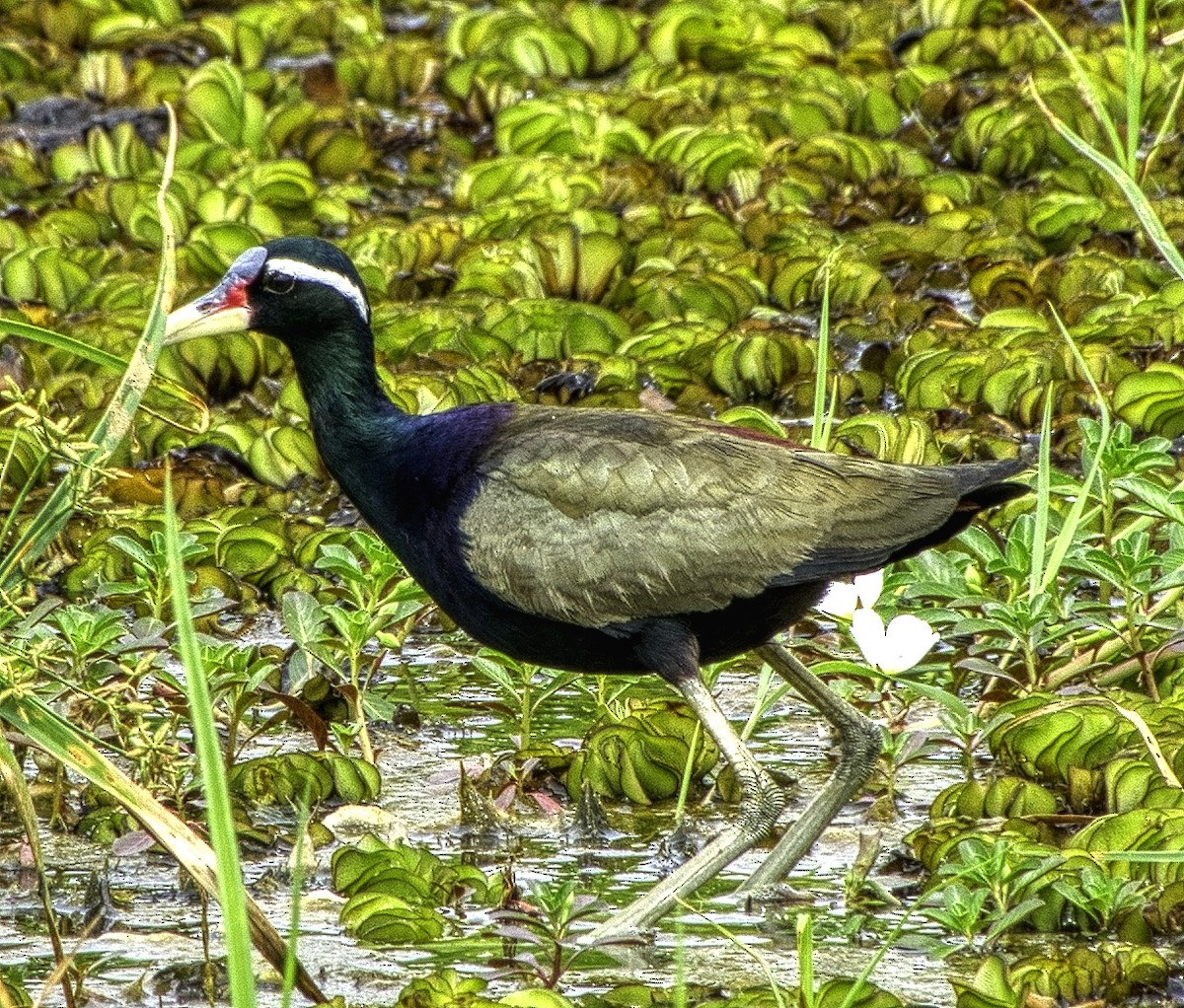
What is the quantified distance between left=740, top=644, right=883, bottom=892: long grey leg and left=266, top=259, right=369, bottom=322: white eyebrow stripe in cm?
122

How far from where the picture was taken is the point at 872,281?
7.57 metres

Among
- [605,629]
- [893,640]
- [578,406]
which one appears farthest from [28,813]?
[578,406]

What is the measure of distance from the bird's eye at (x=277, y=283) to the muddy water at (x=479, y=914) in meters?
1.08

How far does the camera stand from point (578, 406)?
6.12 metres

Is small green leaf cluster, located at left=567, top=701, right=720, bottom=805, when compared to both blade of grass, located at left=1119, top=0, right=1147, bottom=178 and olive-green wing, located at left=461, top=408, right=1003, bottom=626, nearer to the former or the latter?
olive-green wing, located at left=461, top=408, right=1003, bottom=626

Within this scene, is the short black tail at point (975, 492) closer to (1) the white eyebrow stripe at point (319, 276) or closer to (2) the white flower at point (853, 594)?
(2) the white flower at point (853, 594)

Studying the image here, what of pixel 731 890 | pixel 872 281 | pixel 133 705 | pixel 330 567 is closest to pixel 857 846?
pixel 731 890

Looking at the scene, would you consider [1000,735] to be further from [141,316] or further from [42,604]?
[141,316]

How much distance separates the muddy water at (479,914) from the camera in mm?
4234

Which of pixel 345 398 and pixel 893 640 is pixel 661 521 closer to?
pixel 893 640

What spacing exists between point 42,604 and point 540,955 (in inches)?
53.6

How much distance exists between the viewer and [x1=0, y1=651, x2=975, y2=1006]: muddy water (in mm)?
4234

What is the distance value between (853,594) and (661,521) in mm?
640

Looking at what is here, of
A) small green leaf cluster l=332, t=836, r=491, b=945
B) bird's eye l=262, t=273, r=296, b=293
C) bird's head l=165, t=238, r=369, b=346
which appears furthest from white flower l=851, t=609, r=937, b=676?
bird's eye l=262, t=273, r=296, b=293
